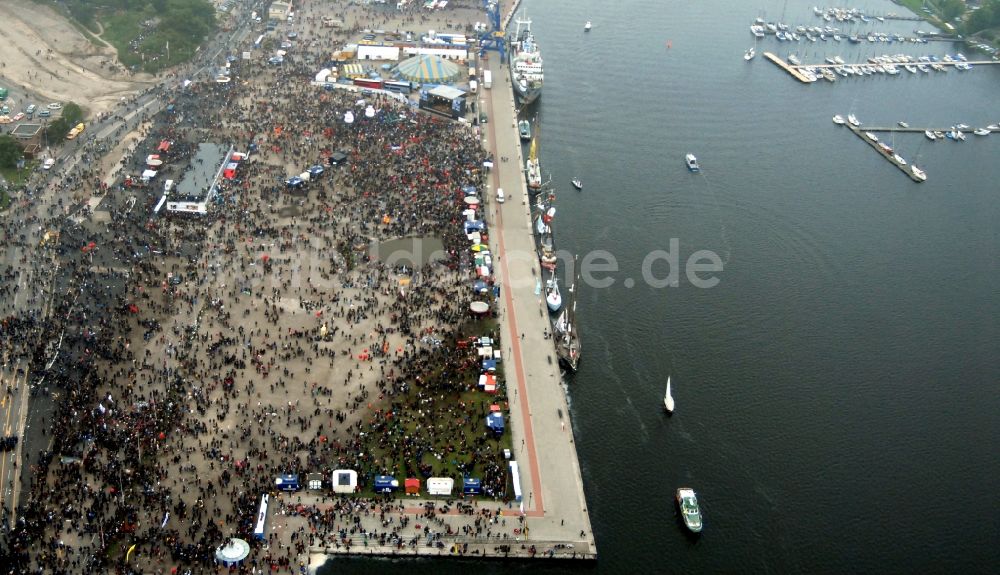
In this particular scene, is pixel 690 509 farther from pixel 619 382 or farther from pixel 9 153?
pixel 9 153

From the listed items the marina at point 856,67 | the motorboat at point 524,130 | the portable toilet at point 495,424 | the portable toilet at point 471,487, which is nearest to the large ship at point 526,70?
the motorboat at point 524,130

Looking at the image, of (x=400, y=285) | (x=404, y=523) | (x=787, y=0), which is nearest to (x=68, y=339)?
(x=400, y=285)

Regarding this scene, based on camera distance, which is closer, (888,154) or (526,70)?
(888,154)

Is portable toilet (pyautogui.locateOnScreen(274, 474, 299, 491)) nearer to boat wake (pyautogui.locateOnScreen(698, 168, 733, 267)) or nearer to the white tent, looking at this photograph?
the white tent

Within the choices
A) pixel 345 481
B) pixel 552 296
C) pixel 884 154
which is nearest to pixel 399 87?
pixel 552 296

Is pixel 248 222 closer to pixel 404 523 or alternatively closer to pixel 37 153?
pixel 37 153
